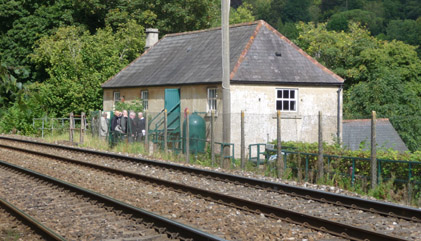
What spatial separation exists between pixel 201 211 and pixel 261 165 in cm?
833

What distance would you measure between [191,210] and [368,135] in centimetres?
1435

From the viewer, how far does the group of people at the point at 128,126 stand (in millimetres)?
25750

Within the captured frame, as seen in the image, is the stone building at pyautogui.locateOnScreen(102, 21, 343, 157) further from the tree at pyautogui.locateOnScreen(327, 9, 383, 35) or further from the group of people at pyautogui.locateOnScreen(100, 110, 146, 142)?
the tree at pyautogui.locateOnScreen(327, 9, 383, 35)

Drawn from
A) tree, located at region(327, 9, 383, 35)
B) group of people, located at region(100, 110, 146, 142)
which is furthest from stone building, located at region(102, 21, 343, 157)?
tree, located at region(327, 9, 383, 35)

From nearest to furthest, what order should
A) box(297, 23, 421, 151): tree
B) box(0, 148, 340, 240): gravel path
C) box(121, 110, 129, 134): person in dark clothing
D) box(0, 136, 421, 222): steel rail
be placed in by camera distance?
box(0, 148, 340, 240): gravel path < box(0, 136, 421, 222): steel rail < box(121, 110, 129, 134): person in dark clothing < box(297, 23, 421, 151): tree

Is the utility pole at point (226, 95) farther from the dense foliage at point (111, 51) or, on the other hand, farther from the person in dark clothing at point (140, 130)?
the dense foliage at point (111, 51)

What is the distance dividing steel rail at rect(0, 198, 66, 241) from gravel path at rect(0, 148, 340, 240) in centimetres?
205

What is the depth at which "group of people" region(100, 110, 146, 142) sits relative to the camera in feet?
84.5

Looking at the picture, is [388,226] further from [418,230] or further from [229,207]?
[229,207]

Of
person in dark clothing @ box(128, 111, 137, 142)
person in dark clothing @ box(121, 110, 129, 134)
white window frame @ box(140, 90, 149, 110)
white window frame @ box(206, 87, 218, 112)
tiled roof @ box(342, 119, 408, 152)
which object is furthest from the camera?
white window frame @ box(140, 90, 149, 110)

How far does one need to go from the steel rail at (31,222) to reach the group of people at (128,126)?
1402cm

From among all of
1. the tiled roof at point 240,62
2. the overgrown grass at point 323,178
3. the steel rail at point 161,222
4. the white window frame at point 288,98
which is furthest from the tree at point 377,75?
the steel rail at point 161,222

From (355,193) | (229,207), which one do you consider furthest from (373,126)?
(229,207)

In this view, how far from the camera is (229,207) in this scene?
11156 millimetres
